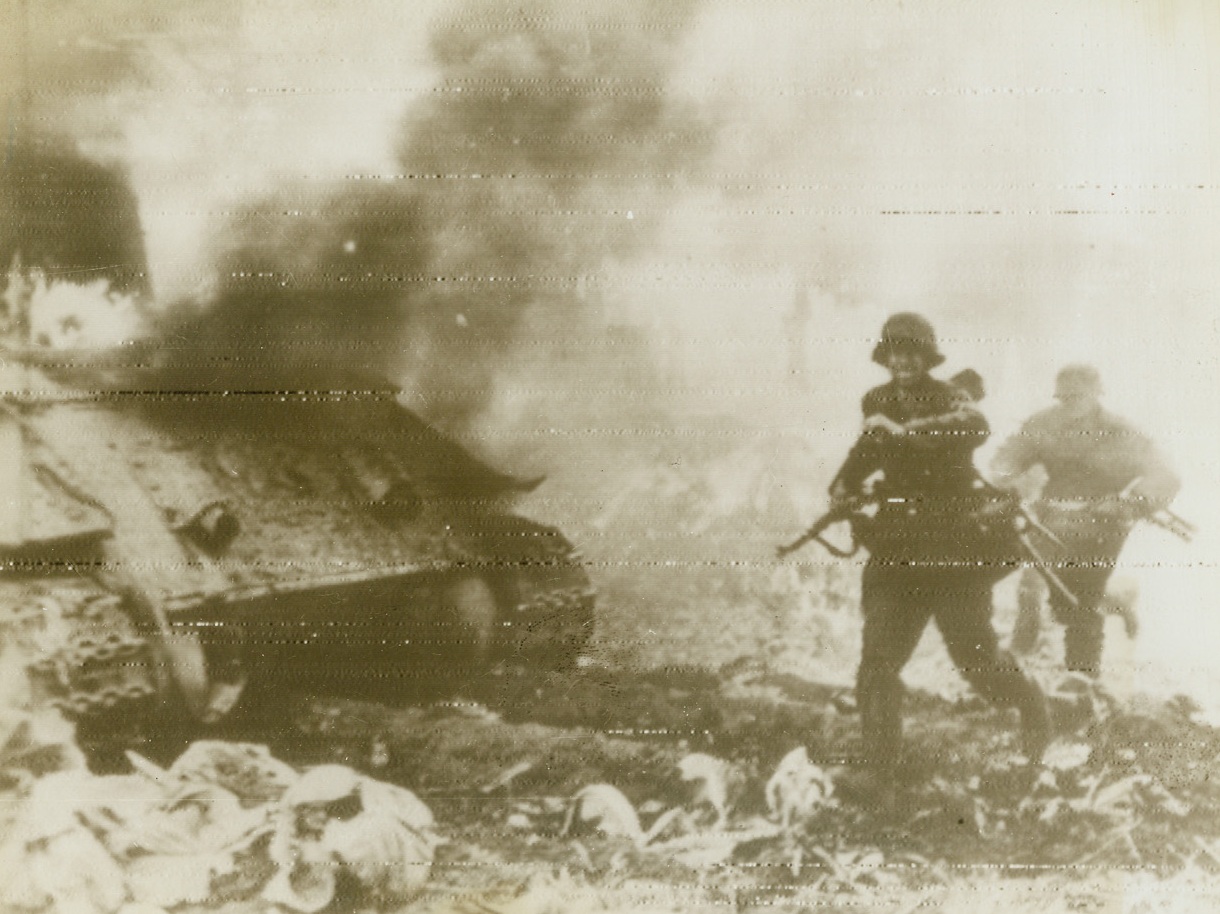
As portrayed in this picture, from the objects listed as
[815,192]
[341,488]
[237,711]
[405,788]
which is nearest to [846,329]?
[815,192]

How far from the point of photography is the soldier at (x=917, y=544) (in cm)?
172

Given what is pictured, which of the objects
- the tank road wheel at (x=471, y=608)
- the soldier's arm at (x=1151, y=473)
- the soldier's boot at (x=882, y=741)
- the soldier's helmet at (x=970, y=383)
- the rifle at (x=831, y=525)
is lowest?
the soldier's boot at (x=882, y=741)

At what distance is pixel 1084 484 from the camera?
1.72 metres

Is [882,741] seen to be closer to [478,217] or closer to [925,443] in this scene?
[925,443]

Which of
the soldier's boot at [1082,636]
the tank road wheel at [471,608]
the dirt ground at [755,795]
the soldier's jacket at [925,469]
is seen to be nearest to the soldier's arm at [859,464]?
the soldier's jacket at [925,469]

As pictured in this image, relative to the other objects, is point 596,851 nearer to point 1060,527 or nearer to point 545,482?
point 545,482

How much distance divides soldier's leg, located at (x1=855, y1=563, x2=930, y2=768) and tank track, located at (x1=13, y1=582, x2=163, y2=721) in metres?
1.47

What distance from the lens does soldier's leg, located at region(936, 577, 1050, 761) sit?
172 centimetres

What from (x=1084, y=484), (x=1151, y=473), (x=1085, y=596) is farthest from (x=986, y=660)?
(x=1151, y=473)

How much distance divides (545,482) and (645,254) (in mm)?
519

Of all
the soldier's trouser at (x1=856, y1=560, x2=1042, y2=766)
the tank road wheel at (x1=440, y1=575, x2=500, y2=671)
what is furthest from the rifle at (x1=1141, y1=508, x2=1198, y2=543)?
the tank road wheel at (x1=440, y1=575, x2=500, y2=671)

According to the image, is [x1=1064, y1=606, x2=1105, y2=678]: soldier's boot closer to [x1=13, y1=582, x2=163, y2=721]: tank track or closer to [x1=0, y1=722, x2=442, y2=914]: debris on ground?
[x1=0, y1=722, x2=442, y2=914]: debris on ground

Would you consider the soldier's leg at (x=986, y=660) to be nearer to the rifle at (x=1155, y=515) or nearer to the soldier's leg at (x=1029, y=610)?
the soldier's leg at (x=1029, y=610)

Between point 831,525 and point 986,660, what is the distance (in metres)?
0.43
